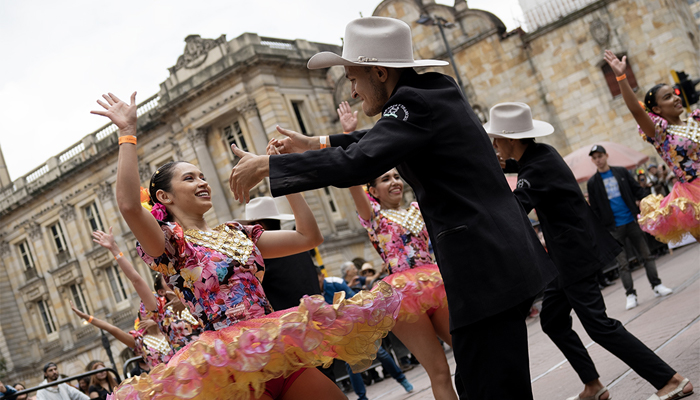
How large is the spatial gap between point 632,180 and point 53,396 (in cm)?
986

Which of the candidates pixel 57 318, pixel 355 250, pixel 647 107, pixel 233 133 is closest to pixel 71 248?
pixel 57 318

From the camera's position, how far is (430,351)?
16.2 ft

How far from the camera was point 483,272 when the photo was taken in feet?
9.17

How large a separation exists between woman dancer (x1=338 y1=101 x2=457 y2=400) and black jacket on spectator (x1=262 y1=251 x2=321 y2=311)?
93 centimetres

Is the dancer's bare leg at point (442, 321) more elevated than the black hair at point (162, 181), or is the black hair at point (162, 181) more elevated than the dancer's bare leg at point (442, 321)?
the black hair at point (162, 181)

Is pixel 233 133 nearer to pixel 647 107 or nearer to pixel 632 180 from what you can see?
pixel 632 180

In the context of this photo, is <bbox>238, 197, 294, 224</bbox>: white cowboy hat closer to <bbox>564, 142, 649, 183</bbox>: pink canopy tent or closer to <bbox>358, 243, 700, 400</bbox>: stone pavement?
<bbox>358, 243, 700, 400</bbox>: stone pavement

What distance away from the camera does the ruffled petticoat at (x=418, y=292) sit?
5051 mm

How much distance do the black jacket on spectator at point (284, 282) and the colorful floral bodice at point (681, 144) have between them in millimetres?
3733

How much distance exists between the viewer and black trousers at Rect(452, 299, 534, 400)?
278cm

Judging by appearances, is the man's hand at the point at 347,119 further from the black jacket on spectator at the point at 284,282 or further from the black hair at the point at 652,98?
the black hair at the point at 652,98

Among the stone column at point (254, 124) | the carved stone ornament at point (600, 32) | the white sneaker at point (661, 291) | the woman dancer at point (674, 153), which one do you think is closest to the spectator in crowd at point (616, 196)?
the white sneaker at point (661, 291)

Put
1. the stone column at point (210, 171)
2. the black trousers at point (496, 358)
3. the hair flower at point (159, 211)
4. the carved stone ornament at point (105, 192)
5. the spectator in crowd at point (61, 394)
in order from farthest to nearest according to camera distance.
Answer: the carved stone ornament at point (105, 192), the stone column at point (210, 171), the spectator in crowd at point (61, 394), the hair flower at point (159, 211), the black trousers at point (496, 358)

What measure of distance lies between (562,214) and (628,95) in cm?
142
